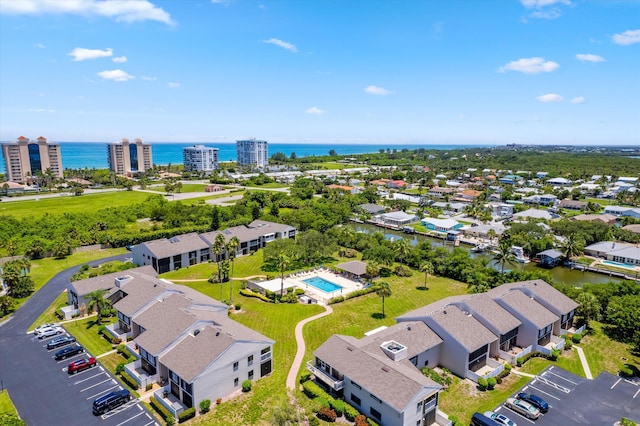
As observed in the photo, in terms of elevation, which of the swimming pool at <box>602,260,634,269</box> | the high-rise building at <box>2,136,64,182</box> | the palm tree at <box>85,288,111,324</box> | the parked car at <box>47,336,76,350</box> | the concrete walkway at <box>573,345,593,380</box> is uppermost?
the high-rise building at <box>2,136,64,182</box>

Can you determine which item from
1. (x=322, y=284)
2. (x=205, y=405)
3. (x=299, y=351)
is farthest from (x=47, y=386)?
(x=322, y=284)

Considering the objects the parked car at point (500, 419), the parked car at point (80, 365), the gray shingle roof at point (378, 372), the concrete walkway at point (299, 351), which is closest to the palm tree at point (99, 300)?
the parked car at point (80, 365)

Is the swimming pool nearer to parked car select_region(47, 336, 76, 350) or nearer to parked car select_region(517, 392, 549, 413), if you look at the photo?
parked car select_region(517, 392, 549, 413)

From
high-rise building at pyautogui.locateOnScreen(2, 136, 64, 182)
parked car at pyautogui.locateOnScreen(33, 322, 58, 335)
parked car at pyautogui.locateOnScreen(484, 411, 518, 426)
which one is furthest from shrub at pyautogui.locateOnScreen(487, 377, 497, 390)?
high-rise building at pyautogui.locateOnScreen(2, 136, 64, 182)

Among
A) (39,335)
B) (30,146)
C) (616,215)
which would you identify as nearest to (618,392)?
(39,335)

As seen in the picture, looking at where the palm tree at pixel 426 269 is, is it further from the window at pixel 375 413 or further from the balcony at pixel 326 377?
the window at pixel 375 413

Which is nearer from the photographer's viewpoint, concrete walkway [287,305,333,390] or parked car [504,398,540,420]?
parked car [504,398,540,420]

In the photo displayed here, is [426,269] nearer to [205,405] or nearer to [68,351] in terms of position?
[205,405]
